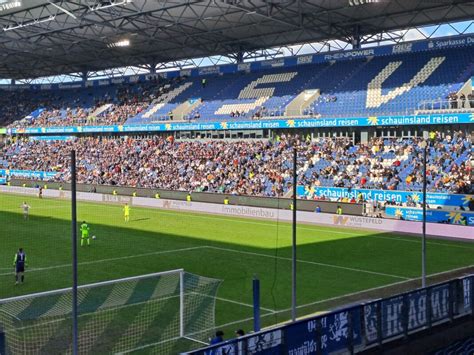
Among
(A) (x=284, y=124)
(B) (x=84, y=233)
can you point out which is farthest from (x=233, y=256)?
(A) (x=284, y=124)

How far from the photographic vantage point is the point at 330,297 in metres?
19.0

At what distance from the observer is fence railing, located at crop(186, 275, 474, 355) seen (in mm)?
10570

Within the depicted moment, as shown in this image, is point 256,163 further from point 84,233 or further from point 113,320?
point 113,320

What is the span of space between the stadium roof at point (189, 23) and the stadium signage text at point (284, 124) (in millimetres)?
7814

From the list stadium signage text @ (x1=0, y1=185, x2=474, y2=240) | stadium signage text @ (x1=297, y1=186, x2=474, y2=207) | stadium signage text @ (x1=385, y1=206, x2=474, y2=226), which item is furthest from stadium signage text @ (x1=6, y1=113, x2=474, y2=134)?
stadium signage text @ (x1=0, y1=185, x2=474, y2=240)

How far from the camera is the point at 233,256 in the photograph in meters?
26.5

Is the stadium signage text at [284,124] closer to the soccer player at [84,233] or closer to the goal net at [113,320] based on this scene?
the soccer player at [84,233]

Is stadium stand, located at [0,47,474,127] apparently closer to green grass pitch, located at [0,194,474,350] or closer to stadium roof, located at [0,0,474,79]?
stadium roof, located at [0,0,474,79]

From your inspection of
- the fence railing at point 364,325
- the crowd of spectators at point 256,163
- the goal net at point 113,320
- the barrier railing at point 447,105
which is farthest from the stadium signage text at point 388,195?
the goal net at point 113,320

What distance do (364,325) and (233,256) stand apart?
1441 centimetres

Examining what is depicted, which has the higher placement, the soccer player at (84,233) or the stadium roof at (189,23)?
the stadium roof at (189,23)

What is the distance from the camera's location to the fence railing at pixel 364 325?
10.6 meters

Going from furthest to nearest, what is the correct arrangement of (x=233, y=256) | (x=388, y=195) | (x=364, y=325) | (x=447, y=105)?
(x=447, y=105), (x=388, y=195), (x=233, y=256), (x=364, y=325)

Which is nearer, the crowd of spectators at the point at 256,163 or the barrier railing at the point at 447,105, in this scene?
the crowd of spectators at the point at 256,163
